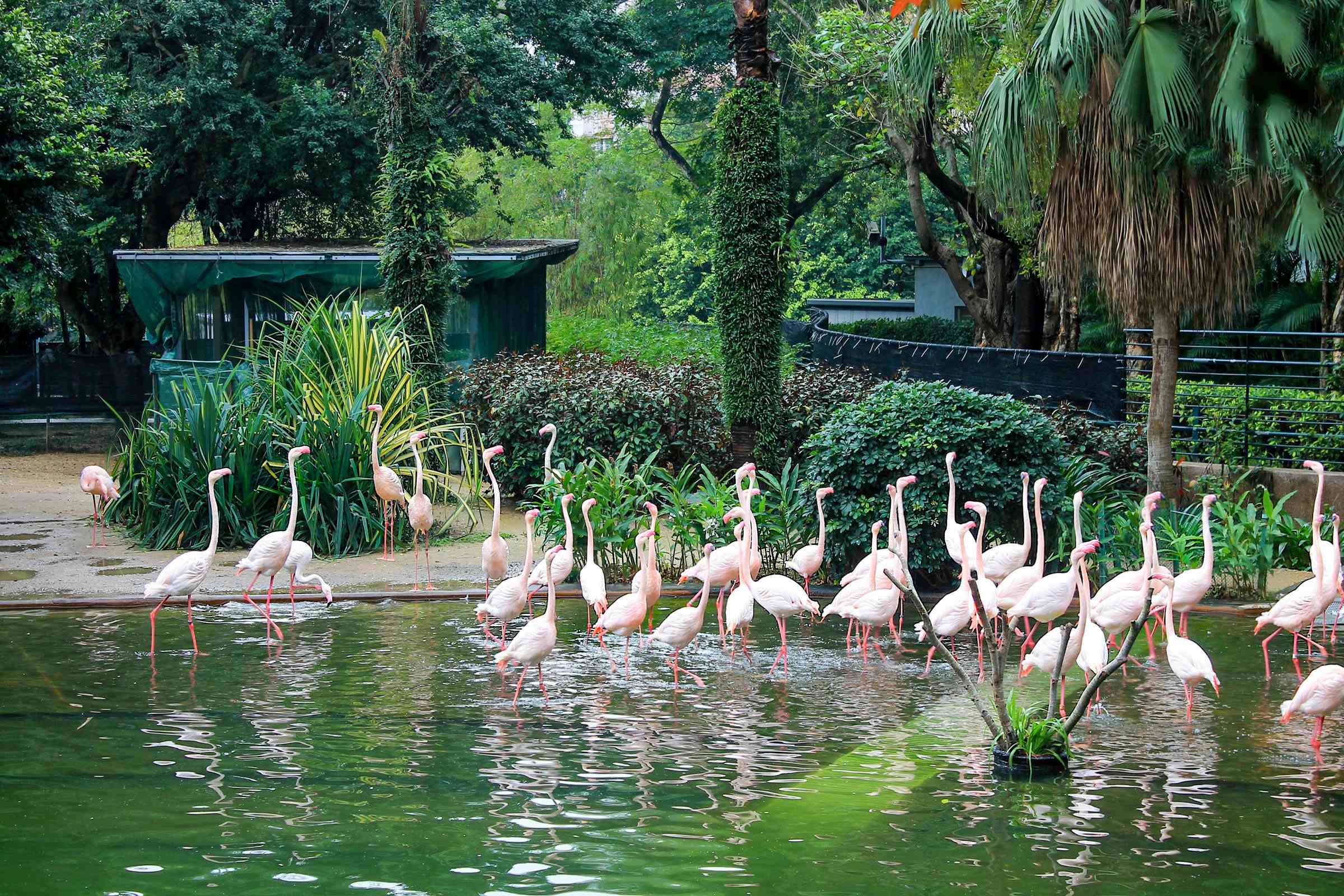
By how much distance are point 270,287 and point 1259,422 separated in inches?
559

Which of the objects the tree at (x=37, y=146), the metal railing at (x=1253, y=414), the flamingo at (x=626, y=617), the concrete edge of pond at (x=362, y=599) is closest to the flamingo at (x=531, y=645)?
A: the flamingo at (x=626, y=617)

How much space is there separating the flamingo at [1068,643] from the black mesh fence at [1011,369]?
19.8ft

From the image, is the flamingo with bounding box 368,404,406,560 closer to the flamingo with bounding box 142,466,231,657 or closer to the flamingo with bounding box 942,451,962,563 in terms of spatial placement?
the flamingo with bounding box 142,466,231,657

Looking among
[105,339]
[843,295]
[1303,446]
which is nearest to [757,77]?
[1303,446]

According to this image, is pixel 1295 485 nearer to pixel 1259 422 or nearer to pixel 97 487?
pixel 1259 422

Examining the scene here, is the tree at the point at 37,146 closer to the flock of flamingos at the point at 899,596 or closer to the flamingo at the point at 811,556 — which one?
the flock of flamingos at the point at 899,596

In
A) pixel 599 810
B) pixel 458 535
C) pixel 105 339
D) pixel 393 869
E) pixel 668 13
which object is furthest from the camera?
pixel 668 13

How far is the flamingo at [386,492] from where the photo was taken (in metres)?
12.2

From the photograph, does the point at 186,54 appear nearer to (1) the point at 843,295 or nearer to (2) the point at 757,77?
(2) the point at 757,77

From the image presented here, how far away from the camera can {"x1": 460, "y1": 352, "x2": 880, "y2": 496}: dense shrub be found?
14.6 metres

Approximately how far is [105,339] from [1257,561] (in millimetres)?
24346

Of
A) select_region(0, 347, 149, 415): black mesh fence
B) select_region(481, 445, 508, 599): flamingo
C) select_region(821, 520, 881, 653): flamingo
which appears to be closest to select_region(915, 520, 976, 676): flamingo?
select_region(821, 520, 881, 653): flamingo

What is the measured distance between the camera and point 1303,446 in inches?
529

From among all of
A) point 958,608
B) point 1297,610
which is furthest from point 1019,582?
point 1297,610
